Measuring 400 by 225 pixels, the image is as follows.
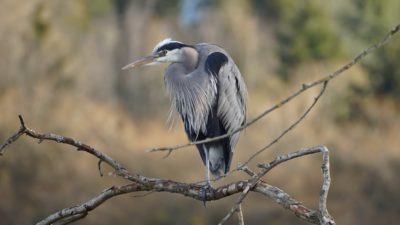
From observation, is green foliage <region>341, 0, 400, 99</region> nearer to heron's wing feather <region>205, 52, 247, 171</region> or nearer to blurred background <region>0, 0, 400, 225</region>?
blurred background <region>0, 0, 400, 225</region>

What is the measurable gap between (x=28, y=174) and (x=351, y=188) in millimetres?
5266

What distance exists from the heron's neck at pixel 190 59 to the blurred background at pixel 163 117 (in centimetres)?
870

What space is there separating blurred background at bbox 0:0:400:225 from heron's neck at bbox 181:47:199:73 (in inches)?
343

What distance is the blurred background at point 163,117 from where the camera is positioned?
1527 cm

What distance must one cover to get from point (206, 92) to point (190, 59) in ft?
0.66

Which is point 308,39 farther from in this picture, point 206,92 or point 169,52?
point 169,52

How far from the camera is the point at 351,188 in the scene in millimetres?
16672

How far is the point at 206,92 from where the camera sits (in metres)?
5.59

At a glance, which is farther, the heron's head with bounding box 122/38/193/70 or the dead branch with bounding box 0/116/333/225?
the heron's head with bounding box 122/38/193/70

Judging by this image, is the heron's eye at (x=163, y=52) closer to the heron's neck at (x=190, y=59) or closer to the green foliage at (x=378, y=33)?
the heron's neck at (x=190, y=59)

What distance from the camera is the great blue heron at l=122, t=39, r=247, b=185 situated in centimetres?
550

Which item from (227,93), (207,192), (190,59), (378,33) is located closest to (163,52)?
(190,59)

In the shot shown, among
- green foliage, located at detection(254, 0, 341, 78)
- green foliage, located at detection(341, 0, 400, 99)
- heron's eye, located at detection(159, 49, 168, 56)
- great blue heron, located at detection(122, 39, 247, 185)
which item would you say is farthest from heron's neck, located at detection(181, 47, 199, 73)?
green foliage, located at detection(254, 0, 341, 78)

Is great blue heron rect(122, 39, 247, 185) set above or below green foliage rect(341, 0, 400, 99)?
below
